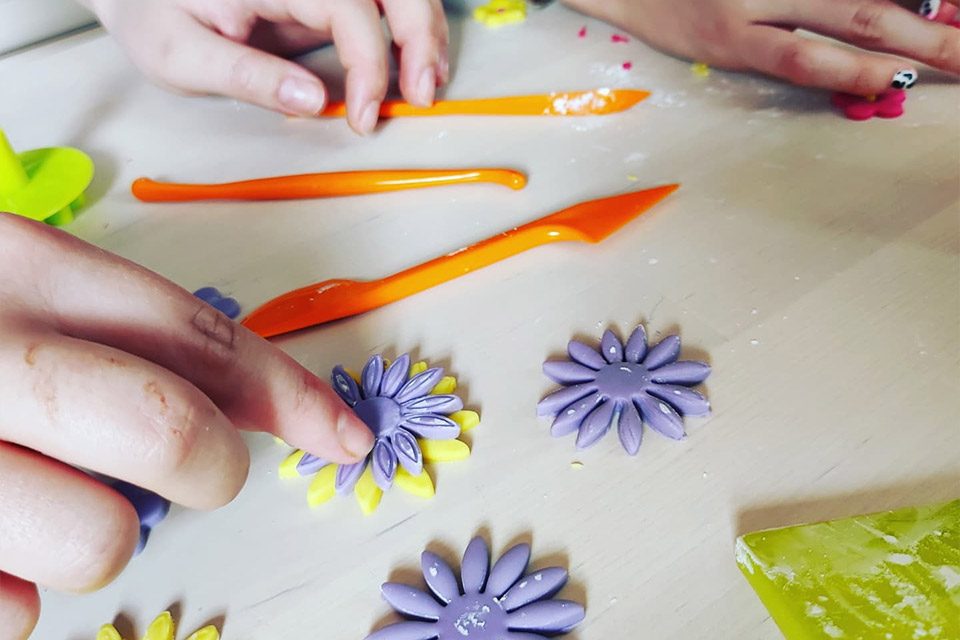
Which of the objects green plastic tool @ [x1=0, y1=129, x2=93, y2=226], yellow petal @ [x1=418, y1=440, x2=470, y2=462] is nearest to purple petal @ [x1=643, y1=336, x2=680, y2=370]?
yellow petal @ [x1=418, y1=440, x2=470, y2=462]

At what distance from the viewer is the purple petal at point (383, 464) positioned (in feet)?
1.10

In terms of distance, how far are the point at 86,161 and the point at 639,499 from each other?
45 centimetres

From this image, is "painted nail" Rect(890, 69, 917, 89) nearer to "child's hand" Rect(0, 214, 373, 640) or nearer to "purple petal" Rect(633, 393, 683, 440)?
"purple petal" Rect(633, 393, 683, 440)

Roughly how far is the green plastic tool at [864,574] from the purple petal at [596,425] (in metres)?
0.08

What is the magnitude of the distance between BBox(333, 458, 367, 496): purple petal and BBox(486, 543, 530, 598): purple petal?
8 cm

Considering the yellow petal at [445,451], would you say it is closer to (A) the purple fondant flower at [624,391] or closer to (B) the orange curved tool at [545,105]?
(A) the purple fondant flower at [624,391]

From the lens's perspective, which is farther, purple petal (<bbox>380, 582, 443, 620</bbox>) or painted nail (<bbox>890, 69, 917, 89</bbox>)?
painted nail (<bbox>890, 69, 917, 89</bbox>)

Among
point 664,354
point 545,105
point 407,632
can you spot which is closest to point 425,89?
point 545,105

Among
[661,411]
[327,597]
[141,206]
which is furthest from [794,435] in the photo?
[141,206]

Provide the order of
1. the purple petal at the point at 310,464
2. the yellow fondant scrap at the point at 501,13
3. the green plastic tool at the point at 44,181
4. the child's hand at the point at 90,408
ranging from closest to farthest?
the child's hand at the point at 90,408 < the purple petal at the point at 310,464 < the green plastic tool at the point at 44,181 < the yellow fondant scrap at the point at 501,13

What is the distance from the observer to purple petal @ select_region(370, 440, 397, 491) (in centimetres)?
34

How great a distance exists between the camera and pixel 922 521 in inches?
11.7

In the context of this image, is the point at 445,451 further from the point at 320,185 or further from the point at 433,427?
the point at 320,185

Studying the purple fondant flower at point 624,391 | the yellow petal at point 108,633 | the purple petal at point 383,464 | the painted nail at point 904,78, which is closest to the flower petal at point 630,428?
the purple fondant flower at point 624,391
